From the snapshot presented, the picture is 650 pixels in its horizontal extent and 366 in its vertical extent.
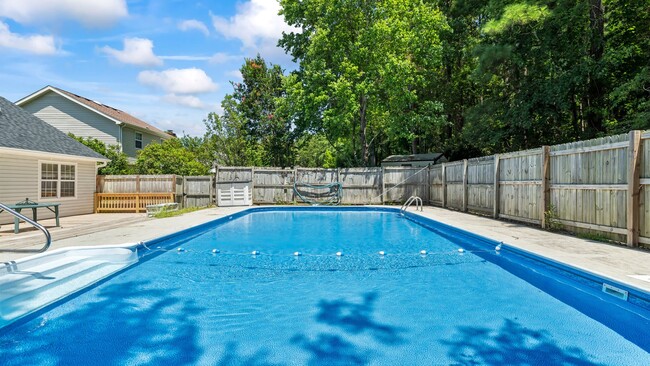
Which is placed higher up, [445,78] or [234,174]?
[445,78]

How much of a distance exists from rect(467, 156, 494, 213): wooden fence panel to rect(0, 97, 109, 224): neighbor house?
12808 mm

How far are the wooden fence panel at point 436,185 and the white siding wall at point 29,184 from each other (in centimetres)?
1338

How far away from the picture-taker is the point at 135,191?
14016 millimetres

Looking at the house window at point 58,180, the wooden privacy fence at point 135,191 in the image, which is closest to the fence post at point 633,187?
the wooden privacy fence at point 135,191

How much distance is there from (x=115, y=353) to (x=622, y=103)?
586 inches

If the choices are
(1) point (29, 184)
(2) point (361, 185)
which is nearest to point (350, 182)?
(2) point (361, 185)

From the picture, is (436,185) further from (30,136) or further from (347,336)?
(30,136)

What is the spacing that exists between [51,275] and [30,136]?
27.6 ft

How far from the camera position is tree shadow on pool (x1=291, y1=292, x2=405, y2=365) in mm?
2871

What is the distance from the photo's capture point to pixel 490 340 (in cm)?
314

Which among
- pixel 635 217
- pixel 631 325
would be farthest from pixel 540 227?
pixel 631 325

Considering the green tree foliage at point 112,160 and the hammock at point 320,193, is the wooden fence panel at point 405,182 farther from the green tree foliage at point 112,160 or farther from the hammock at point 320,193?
the green tree foliage at point 112,160

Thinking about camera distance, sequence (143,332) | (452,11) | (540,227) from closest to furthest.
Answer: (143,332), (540,227), (452,11)

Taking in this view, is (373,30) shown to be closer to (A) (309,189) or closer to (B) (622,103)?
(A) (309,189)
